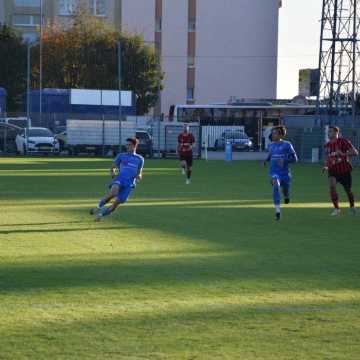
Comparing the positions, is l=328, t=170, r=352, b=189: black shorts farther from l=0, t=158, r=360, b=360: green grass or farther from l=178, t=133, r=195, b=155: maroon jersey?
l=178, t=133, r=195, b=155: maroon jersey

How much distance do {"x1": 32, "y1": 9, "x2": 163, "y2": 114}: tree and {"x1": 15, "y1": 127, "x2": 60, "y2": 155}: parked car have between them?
2398 centimetres

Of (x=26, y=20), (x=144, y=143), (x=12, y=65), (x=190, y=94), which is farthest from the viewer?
(x=190, y=94)

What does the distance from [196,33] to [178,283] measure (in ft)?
276

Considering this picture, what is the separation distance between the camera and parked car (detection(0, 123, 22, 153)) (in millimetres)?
57969

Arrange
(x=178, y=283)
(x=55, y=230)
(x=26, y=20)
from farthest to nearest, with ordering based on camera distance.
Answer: (x=26, y=20)
(x=55, y=230)
(x=178, y=283)

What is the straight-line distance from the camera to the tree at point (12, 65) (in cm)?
8281

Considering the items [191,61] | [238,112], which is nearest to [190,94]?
[191,61]

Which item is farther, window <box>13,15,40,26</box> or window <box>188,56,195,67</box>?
window <box>13,15,40,26</box>

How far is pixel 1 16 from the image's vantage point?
93938mm

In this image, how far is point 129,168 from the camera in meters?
18.7

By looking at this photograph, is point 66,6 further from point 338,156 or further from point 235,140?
point 338,156

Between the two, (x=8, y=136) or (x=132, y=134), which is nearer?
(x=8, y=136)

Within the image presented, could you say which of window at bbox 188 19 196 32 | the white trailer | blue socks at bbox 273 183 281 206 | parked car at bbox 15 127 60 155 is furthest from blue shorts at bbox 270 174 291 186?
window at bbox 188 19 196 32

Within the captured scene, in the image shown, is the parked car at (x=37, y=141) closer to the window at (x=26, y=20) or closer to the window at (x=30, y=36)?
the window at (x=30, y=36)
